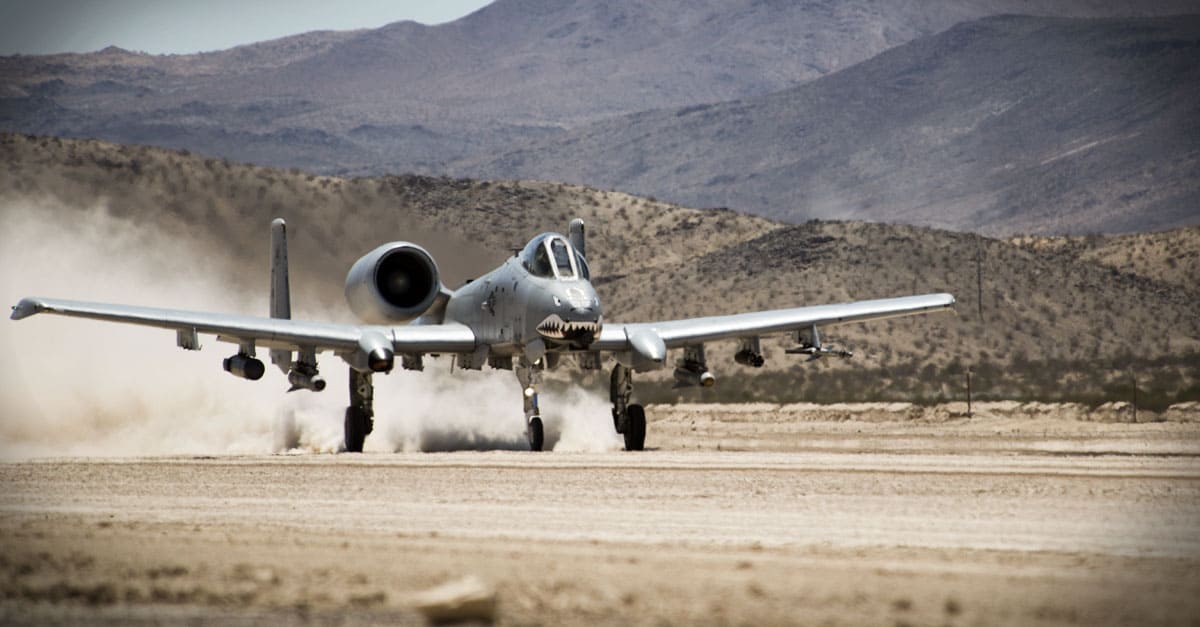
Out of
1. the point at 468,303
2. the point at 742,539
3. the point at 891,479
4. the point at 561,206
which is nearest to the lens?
the point at 742,539

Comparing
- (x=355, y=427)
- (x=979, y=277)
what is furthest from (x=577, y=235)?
(x=979, y=277)

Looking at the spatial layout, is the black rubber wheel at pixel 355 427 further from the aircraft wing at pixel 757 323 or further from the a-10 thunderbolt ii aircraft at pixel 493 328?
the aircraft wing at pixel 757 323

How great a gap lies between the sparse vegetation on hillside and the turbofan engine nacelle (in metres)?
15.2

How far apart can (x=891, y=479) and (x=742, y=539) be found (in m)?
7.15

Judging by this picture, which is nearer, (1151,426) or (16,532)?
(16,532)

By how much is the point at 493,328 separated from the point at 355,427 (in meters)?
3.43

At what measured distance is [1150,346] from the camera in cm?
8294

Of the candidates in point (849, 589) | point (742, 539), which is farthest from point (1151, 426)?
point (849, 589)

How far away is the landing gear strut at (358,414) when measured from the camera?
107 ft

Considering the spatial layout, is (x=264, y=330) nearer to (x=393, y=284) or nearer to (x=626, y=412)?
(x=393, y=284)

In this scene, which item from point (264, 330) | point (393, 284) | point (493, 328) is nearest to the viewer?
point (264, 330)

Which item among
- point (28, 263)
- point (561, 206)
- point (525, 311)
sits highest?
point (561, 206)

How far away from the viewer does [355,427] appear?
3275cm

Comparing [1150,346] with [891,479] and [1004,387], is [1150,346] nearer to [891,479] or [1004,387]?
[1004,387]
